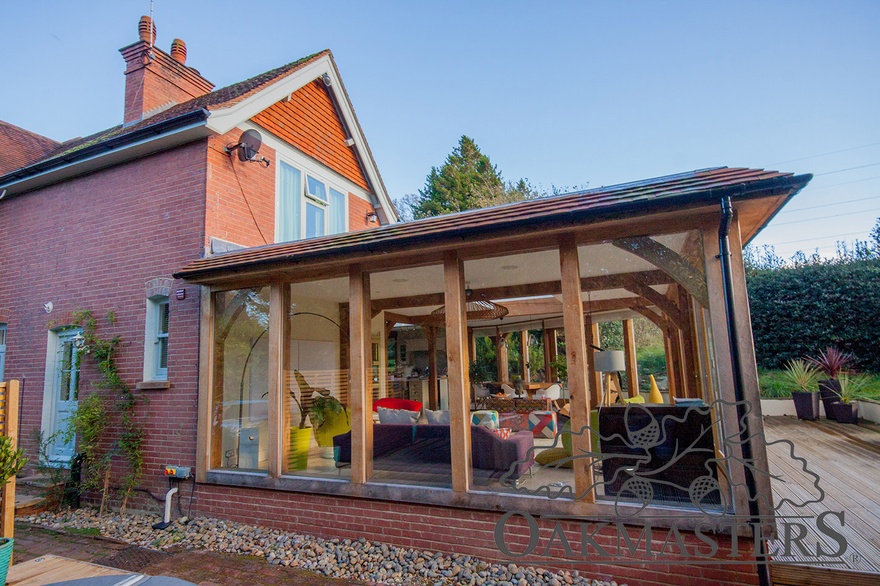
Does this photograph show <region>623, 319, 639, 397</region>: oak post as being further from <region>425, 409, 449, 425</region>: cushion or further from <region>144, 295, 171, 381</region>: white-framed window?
<region>144, 295, 171, 381</region>: white-framed window

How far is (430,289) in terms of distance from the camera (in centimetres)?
562

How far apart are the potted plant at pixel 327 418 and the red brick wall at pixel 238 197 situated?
10.2 feet

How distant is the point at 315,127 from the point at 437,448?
301 inches

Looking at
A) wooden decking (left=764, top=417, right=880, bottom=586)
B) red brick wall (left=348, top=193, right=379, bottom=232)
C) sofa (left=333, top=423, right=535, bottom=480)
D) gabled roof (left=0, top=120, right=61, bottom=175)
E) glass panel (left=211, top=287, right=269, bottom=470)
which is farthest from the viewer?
red brick wall (left=348, top=193, right=379, bottom=232)

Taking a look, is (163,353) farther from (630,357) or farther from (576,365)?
(630,357)

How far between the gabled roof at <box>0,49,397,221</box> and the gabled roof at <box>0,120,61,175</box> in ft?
0.21

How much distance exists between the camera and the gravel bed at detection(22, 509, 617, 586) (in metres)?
4.30

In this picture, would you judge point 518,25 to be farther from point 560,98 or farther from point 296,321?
point 296,321

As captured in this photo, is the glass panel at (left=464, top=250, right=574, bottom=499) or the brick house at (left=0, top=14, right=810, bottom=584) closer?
the brick house at (left=0, top=14, right=810, bottom=584)

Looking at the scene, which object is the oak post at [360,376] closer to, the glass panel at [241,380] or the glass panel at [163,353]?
the glass panel at [241,380]

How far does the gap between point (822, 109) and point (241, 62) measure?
16.7 meters

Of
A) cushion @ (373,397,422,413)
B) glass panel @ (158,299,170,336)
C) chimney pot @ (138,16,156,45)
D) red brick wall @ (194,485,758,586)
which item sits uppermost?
chimney pot @ (138,16,156,45)

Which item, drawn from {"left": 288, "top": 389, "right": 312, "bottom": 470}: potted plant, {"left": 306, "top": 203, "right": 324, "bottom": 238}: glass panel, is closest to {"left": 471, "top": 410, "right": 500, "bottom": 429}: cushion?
{"left": 288, "top": 389, "right": 312, "bottom": 470}: potted plant

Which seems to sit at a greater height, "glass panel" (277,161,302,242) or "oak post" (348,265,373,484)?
"glass panel" (277,161,302,242)
